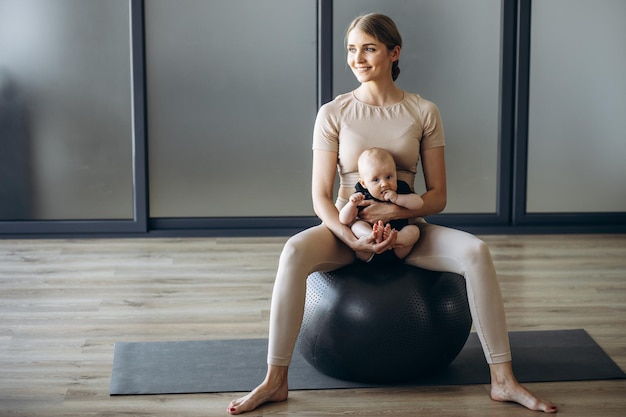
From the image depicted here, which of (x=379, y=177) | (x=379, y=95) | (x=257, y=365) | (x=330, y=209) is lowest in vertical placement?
(x=257, y=365)

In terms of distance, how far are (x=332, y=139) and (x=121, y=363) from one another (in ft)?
3.27

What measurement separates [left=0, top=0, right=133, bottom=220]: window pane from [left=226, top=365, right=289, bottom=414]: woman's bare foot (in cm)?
237

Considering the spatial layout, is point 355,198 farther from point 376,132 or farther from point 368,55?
point 368,55

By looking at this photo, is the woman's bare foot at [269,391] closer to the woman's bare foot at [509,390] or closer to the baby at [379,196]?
the baby at [379,196]

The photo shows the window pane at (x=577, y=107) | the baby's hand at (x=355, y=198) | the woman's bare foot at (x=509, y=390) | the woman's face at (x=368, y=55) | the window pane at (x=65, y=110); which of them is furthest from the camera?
the window pane at (x=577, y=107)

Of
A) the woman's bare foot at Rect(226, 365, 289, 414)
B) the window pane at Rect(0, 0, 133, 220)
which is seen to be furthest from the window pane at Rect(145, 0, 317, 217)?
the woman's bare foot at Rect(226, 365, 289, 414)

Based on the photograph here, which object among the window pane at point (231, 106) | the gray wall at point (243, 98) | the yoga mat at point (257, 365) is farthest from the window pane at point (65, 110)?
the yoga mat at point (257, 365)

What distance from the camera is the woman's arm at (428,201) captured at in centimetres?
267

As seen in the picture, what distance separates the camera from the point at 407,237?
2664mm

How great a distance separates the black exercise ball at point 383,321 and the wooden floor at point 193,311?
0.29 ft

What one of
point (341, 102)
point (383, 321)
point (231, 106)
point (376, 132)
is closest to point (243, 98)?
point (231, 106)

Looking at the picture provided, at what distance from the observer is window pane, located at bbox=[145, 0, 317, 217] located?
4.63m

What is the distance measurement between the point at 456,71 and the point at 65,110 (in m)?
2.05

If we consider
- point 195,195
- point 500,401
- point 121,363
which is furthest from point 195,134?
point 500,401
